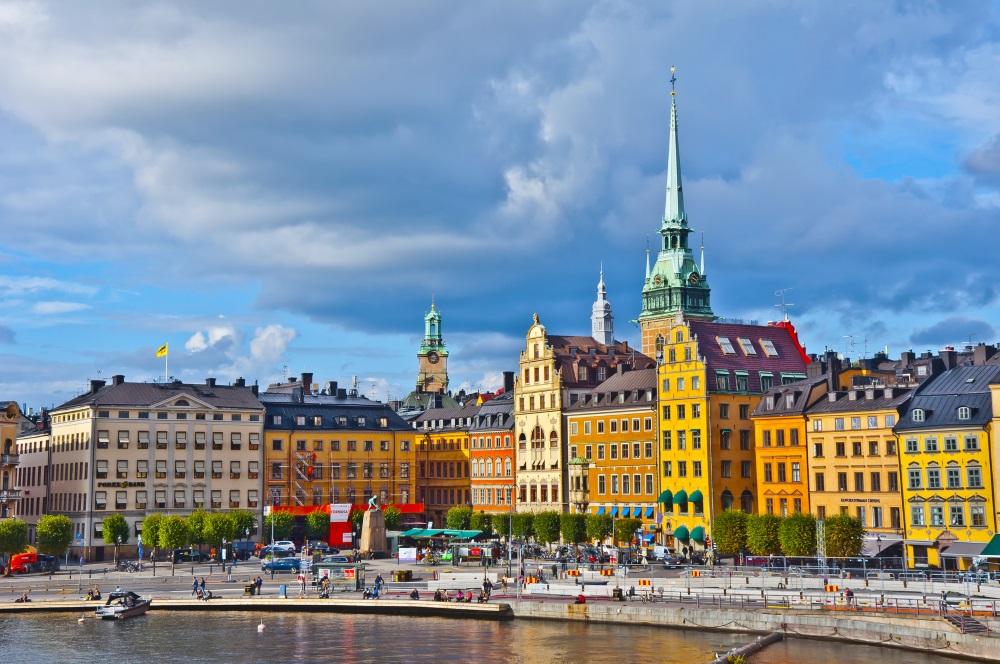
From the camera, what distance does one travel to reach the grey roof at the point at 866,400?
109 meters

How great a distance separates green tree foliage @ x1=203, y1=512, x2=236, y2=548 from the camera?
129 meters

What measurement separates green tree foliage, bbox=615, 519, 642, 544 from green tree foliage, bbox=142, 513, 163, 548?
44662 mm

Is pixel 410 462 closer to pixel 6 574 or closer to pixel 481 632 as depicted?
pixel 6 574

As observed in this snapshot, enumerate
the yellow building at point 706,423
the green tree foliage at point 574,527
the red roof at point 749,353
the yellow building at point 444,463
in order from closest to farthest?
the yellow building at point 706,423 < the red roof at point 749,353 < the green tree foliage at point 574,527 < the yellow building at point 444,463

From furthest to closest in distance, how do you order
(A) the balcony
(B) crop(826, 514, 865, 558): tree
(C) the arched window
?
(C) the arched window → (A) the balcony → (B) crop(826, 514, 865, 558): tree

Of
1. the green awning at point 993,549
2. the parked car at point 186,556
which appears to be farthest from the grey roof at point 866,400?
the parked car at point 186,556

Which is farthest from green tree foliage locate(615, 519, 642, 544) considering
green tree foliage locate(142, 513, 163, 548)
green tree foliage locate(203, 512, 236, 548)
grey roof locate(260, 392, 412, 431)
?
grey roof locate(260, 392, 412, 431)

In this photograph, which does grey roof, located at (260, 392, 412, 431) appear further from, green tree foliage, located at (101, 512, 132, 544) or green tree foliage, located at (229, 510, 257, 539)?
green tree foliage, located at (101, 512, 132, 544)

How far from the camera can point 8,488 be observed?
137500mm

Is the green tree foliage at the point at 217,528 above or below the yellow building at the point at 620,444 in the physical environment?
below

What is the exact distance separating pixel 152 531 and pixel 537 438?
43614mm

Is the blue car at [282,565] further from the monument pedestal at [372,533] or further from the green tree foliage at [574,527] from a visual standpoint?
the green tree foliage at [574,527]

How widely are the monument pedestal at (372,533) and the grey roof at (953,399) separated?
168ft

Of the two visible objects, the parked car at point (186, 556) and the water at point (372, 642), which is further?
the parked car at point (186, 556)
